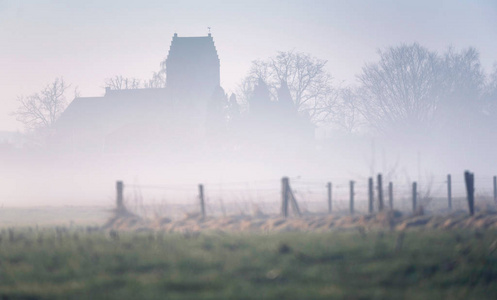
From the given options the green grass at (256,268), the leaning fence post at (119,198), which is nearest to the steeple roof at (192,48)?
the leaning fence post at (119,198)

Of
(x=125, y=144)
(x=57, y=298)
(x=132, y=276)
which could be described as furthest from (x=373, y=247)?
(x=125, y=144)

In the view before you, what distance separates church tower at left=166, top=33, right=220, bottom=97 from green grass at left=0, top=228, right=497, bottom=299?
276ft

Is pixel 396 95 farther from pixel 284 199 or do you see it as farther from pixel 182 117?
pixel 284 199

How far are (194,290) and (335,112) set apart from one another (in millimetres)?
75514

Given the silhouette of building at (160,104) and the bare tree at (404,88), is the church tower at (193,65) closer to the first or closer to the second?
the silhouette of building at (160,104)

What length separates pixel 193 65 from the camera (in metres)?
98.1

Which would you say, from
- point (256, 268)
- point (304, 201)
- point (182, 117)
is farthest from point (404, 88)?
point (256, 268)

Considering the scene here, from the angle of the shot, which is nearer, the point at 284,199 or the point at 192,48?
the point at 284,199

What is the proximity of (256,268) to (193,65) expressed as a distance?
8924 cm

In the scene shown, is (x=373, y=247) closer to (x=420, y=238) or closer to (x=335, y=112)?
(x=420, y=238)

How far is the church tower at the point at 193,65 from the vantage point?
9725 centimetres

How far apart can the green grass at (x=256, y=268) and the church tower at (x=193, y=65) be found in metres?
84.2

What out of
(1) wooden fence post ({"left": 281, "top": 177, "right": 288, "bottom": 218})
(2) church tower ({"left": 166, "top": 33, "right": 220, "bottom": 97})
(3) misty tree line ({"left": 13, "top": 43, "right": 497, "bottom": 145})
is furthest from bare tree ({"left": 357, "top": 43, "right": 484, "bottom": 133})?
(1) wooden fence post ({"left": 281, "top": 177, "right": 288, "bottom": 218})

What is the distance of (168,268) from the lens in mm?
10703
